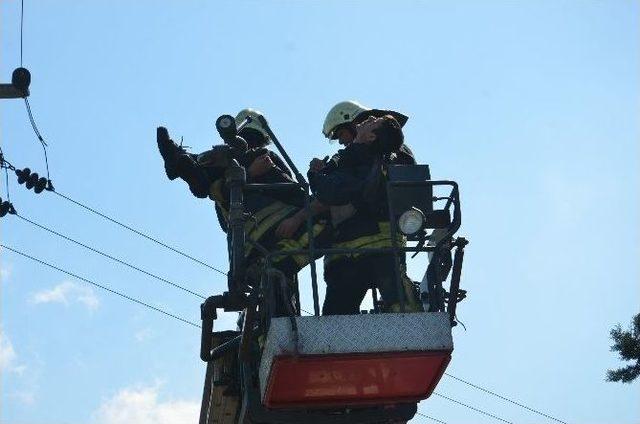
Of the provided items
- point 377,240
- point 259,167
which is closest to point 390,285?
point 377,240

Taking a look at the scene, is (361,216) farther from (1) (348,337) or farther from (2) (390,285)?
(1) (348,337)

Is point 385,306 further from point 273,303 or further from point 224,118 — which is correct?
point 224,118

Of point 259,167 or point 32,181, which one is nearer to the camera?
point 259,167

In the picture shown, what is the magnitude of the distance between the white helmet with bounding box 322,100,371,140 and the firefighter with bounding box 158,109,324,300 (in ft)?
1.97

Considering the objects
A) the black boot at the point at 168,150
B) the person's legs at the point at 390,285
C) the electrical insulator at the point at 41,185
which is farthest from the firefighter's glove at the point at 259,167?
the electrical insulator at the point at 41,185

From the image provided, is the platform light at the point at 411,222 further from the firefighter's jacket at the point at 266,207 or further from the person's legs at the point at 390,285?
the firefighter's jacket at the point at 266,207

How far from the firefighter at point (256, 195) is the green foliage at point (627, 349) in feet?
14.2

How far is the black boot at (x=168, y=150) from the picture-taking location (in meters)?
8.37

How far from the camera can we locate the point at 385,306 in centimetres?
801

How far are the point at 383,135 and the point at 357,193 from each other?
1.72ft

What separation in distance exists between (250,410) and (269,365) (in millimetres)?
837

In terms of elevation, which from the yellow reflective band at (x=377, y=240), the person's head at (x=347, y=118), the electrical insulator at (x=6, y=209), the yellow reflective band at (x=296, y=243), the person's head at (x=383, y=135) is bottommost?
the yellow reflective band at (x=377, y=240)

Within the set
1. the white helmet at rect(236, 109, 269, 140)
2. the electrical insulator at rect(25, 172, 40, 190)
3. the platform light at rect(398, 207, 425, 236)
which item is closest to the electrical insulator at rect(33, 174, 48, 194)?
the electrical insulator at rect(25, 172, 40, 190)

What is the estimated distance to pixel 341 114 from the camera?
30.0ft
